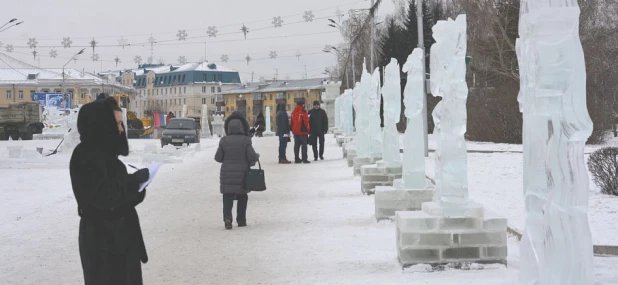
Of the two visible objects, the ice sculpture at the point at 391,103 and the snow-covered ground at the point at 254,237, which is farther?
the ice sculpture at the point at 391,103

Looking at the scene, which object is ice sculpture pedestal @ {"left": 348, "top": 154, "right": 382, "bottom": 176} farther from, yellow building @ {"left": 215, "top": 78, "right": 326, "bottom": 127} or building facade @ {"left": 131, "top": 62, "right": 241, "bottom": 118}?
yellow building @ {"left": 215, "top": 78, "right": 326, "bottom": 127}

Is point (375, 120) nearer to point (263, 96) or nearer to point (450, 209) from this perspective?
point (450, 209)

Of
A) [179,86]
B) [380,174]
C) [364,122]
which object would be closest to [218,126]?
[364,122]

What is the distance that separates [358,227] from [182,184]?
7740mm

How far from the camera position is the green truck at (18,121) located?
48031 mm

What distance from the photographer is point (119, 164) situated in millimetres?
4691

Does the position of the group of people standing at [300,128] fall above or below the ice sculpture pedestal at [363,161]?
above

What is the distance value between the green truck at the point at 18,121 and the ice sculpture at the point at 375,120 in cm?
3712

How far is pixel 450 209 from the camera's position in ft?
23.9

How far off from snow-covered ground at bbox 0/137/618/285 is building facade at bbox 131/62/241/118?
3466 inches

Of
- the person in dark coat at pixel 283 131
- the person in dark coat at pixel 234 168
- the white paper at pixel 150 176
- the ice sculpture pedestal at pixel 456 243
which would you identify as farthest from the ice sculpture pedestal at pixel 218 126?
the white paper at pixel 150 176

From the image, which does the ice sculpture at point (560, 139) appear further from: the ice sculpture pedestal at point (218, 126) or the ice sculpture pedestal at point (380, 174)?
the ice sculpture pedestal at point (218, 126)

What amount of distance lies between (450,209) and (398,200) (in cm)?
263

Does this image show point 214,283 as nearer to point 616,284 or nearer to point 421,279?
point 421,279
